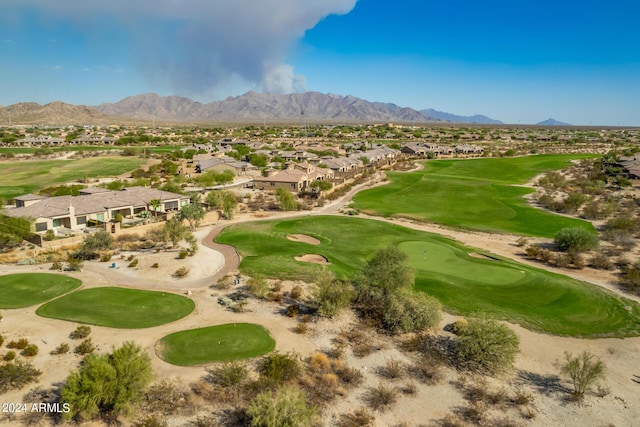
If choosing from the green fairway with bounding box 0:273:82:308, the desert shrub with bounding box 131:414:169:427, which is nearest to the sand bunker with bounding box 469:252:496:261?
the desert shrub with bounding box 131:414:169:427

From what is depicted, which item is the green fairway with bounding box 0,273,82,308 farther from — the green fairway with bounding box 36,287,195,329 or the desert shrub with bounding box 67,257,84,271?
the green fairway with bounding box 36,287,195,329

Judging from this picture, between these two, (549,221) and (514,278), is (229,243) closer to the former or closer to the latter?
(514,278)

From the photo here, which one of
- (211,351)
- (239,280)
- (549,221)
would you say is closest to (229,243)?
(239,280)

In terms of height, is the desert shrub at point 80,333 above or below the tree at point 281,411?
below

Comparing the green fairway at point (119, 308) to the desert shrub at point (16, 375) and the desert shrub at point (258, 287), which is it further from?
the desert shrub at point (16, 375)

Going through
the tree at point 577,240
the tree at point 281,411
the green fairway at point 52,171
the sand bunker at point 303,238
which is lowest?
the sand bunker at point 303,238

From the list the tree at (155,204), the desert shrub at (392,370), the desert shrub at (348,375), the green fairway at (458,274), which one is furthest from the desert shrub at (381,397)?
the tree at (155,204)

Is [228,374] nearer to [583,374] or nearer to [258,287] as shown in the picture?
[258,287]
